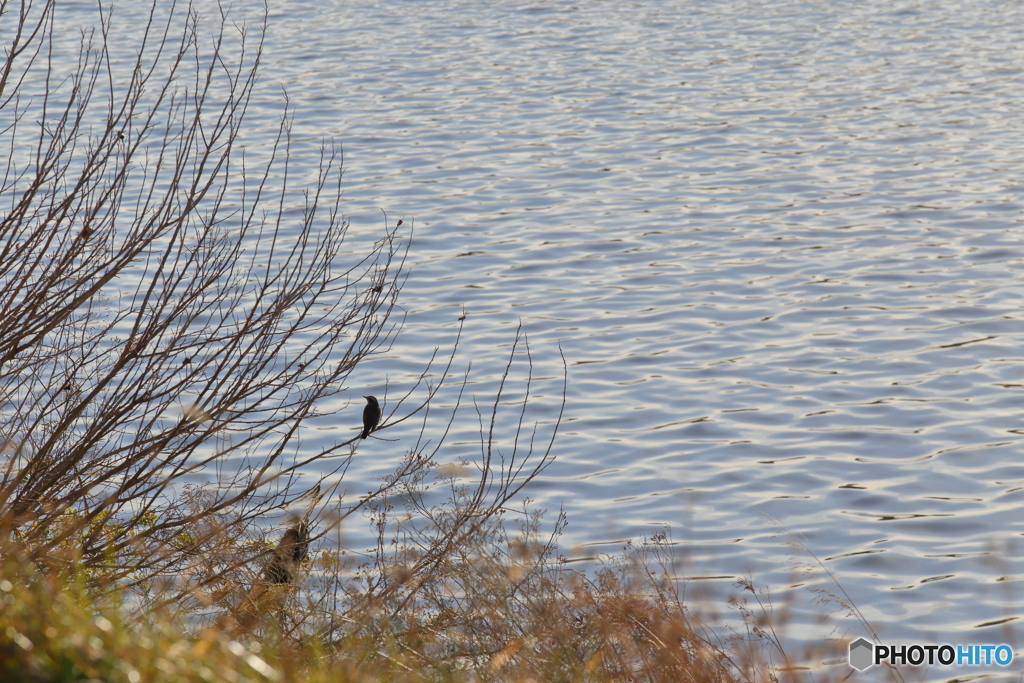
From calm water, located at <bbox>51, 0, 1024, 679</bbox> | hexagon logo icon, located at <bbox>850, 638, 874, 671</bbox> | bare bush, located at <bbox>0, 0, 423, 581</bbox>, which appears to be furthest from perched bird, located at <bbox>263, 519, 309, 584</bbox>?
hexagon logo icon, located at <bbox>850, 638, 874, 671</bbox>

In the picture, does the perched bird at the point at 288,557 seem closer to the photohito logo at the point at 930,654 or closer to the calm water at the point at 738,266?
the calm water at the point at 738,266

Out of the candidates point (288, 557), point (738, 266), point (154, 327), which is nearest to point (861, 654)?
point (288, 557)

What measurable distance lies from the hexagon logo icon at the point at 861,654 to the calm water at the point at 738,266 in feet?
1.43

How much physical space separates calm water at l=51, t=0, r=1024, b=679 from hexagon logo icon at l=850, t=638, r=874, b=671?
435 millimetres

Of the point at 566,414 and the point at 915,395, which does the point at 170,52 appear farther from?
the point at 915,395

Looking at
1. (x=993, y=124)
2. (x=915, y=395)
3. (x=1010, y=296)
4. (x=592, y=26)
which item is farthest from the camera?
(x=592, y=26)

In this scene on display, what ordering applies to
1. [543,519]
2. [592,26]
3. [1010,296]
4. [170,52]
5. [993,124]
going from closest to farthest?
[543,519]
[1010,296]
[993,124]
[170,52]
[592,26]

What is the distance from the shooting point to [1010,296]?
11984 mm

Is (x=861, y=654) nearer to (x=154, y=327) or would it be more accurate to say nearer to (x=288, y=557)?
(x=288, y=557)

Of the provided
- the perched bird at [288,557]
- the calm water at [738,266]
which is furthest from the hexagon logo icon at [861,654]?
the perched bird at [288,557]

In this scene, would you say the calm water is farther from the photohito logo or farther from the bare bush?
the bare bush

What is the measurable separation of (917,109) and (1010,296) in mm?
8516

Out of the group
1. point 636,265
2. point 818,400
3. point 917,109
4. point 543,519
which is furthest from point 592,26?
point 543,519

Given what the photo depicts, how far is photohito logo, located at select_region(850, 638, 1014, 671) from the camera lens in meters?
6.38
